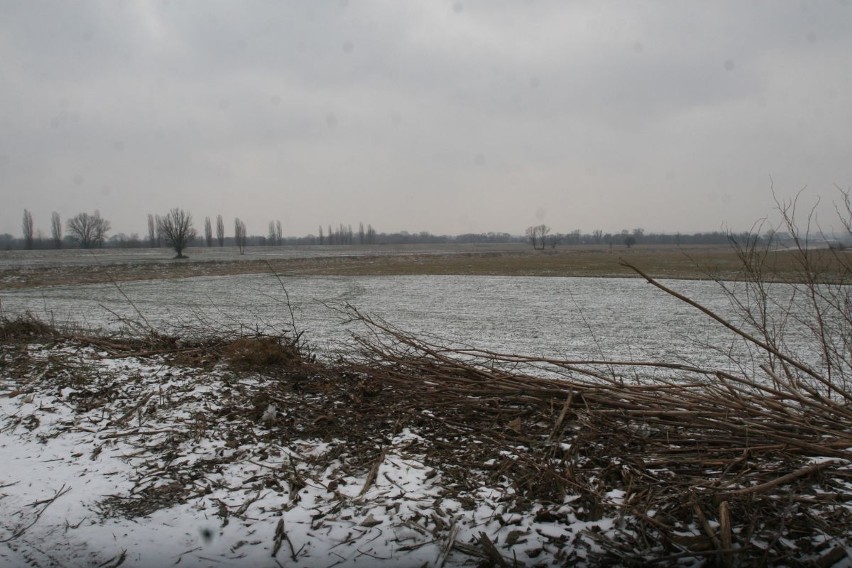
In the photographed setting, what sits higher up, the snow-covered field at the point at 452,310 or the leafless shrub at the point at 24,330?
the leafless shrub at the point at 24,330

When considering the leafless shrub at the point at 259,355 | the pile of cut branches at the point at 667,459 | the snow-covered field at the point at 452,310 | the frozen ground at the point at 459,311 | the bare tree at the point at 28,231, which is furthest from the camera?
the bare tree at the point at 28,231

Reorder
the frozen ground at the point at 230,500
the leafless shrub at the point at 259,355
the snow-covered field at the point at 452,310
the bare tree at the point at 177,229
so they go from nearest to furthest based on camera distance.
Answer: the frozen ground at the point at 230,500 < the leafless shrub at the point at 259,355 < the snow-covered field at the point at 452,310 < the bare tree at the point at 177,229

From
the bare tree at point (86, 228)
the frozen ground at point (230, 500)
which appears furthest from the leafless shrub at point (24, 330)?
the bare tree at point (86, 228)

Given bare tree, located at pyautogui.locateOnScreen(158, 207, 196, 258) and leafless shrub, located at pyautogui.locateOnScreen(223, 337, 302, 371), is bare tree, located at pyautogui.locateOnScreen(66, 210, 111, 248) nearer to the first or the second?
bare tree, located at pyautogui.locateOnScreen(158, 207, 196, 258)

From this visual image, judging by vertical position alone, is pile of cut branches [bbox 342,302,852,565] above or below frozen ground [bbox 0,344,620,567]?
above

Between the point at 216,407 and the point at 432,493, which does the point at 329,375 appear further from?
the point at 432,493

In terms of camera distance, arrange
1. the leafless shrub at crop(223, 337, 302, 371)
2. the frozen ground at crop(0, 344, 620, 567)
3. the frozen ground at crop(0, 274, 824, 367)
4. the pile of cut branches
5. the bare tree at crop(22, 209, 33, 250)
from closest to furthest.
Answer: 1. the pile of cut branches
2. the frozen ground at crop(0, 344, 620, 567)
3. the leafless shrub at crop(223, 337, 302, 371)
4. the frozen ground at crop(0, 274, 824, 367)
5. the bare tree at crop(22, 209, 33, 250)

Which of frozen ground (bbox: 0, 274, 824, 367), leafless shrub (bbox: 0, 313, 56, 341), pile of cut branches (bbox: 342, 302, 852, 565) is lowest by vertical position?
frozen ground (bbox: 0, 274, 824, 367)

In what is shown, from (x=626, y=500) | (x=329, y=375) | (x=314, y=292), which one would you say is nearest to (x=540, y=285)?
(x=314, y=292)

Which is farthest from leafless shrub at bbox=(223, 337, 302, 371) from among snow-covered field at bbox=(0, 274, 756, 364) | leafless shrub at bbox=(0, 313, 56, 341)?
leafless shrub at bbox=(0, 313, 56, 341)

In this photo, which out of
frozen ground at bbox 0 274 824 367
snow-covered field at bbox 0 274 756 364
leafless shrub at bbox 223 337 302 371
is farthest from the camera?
snow-covered field at bbox 0 274 756 364

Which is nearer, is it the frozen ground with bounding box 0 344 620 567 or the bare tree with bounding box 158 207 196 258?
the frozen ground with bounding box 0 344 620 567

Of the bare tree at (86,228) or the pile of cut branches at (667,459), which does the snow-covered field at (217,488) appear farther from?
the bare tree at (86,228)

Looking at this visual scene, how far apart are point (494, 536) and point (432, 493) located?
58cm
